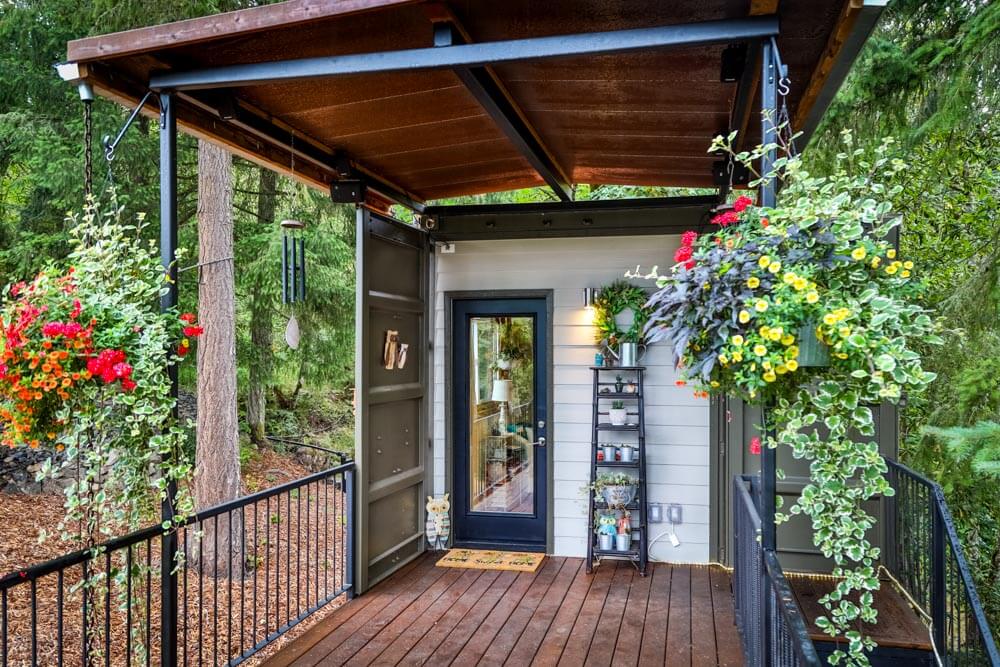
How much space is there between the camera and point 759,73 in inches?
113

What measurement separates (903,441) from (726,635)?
4.14 meters

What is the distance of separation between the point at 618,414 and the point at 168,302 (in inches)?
135

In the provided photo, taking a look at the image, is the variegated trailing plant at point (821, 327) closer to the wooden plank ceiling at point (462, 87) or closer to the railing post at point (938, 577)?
the wooden plank ceiling at point (462, 87)

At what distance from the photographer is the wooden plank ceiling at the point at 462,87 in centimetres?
256

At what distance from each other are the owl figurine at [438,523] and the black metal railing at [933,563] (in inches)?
124

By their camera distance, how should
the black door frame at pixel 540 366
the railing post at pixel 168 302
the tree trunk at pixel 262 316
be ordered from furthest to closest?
the tree trunk at pixel 262 316 < the black door frame at pixel 540 366 < the railing post at pixel 168 302

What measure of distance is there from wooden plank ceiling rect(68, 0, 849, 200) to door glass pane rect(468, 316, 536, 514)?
1.38m

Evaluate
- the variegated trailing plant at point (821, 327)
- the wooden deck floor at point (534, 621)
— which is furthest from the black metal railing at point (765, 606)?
the wooden deck floor at point (534, 621)

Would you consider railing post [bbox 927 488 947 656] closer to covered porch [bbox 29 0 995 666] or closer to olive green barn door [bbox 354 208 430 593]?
covered porch [bbox 29 0 995 666]

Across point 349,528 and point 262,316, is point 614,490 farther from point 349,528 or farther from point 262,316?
point 262,316

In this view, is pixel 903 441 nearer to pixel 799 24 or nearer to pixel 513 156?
pixel 513 156

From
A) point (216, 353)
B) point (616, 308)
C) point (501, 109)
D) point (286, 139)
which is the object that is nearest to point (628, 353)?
point (616, 308)

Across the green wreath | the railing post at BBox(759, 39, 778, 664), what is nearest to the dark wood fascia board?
the railing post at BBox(759, 39, 778, 664)

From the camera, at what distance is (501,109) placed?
3.33m
